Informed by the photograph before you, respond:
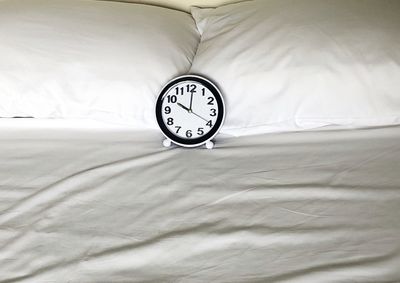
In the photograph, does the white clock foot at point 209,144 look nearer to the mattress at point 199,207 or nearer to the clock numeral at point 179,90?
the mattress at point 199,207

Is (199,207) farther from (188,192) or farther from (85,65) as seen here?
(85,65)

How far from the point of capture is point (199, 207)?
3.32 ft

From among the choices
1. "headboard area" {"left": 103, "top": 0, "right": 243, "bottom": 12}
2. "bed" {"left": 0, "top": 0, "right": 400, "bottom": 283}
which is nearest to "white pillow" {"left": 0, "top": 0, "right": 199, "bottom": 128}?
"bed" {"left": 0, "top": 0, "right": 400, "bottom": 283}

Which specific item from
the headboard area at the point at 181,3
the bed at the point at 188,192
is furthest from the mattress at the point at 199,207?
the headboard area at the point at 181,3

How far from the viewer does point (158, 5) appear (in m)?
1.61

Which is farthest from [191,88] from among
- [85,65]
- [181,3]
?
[181,3]

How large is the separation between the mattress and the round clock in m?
0.04

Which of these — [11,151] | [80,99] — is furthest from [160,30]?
[11,151]

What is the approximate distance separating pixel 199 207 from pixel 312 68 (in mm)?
416

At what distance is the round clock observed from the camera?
1.21 metres

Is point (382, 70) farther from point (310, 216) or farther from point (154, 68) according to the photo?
point (154, 68)

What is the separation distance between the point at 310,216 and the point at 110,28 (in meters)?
0.70

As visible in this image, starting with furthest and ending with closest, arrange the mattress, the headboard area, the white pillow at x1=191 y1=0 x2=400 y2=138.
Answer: the headboard area
the white pillow at x1=191 y1=0 x2=400 y2=138
the mattress

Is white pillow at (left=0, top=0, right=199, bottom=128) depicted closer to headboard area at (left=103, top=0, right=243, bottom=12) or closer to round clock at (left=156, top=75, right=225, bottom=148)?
A: round clock at (left=156, top=75, right=225, bottom=148)
